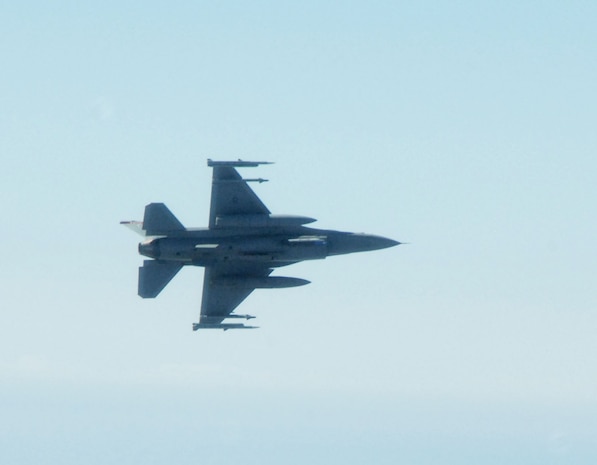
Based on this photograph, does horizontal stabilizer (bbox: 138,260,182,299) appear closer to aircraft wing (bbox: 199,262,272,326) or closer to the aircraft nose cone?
aircraft wing (bbox: 199,262,272,326)

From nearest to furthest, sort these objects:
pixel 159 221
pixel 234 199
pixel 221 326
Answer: pixel 159 221, pixel 234 199, pixel 221 326

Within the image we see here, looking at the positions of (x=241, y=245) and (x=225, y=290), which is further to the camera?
(x=225, y=290)

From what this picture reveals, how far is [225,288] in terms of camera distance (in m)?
76.6

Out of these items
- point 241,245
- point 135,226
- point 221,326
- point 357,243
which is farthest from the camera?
point 221,326

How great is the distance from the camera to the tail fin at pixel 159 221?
73.4 meters

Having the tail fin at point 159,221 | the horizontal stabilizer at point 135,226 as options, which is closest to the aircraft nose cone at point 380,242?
the tail fin at point 159,221

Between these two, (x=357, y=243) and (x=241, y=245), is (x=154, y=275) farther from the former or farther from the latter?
(x=357, y=243)

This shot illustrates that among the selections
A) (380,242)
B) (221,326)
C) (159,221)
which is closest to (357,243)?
(380,242)

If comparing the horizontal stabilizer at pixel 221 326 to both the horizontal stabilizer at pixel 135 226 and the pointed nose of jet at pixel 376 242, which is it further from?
the pointed nose of jet at pixel 376 242

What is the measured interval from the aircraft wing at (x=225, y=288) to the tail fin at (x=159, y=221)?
3.94 meters

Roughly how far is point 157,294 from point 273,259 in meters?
7.55

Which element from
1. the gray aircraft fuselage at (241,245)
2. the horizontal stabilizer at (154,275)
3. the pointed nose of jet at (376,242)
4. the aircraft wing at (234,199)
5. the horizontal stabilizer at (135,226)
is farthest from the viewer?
the horizontal stabilizer at (135,226)

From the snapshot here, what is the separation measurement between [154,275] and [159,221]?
3.56 m

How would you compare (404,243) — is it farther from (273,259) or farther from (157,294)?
(157,294)
